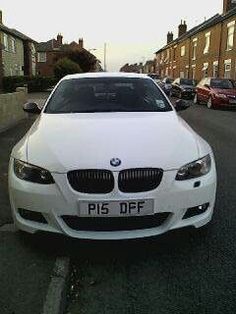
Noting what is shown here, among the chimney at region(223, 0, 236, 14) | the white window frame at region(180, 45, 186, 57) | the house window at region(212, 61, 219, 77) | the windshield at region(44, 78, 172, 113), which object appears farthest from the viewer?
the white window frame at region(180, 45, 186, 57)

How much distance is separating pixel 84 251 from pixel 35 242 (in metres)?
0.49

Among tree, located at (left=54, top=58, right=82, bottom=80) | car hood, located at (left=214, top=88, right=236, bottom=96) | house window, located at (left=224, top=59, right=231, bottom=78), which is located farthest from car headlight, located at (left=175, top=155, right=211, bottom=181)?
tree, located at (left=54, top=58, right=82, bottom=80)

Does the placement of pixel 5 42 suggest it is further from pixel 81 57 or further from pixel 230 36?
pixel 230 36

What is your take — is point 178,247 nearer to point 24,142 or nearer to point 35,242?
point 35,242

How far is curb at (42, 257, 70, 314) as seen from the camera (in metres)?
3.11

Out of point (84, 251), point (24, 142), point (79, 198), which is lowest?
point (84, 251)

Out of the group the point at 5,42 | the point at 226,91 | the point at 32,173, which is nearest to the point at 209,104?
the point at 226,91

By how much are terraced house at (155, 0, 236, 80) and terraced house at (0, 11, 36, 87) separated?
749 inches

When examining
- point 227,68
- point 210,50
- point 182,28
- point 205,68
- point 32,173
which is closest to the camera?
point 32,173

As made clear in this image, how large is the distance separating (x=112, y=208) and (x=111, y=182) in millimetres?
214

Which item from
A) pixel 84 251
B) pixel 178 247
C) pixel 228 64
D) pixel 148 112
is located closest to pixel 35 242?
pixel 84 251

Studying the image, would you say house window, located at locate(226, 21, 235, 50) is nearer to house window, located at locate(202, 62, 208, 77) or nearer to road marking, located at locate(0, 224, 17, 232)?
house window, located at locate(202, 62, 208, 77)

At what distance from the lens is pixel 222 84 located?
25.1 meters

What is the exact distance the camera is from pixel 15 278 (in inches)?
141
